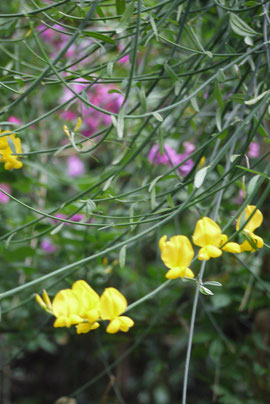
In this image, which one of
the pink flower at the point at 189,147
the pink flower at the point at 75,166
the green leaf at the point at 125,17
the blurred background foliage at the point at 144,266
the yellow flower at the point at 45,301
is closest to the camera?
the yellow flower at the point at 45,301

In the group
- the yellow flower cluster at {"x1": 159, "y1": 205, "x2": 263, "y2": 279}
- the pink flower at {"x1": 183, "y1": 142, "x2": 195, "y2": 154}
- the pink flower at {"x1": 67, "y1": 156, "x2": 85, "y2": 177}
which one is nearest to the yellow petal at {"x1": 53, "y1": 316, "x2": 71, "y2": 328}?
the yellow flower cluster at {"x1": 159, "y1": 205, "x2": 263, "y2": 279}

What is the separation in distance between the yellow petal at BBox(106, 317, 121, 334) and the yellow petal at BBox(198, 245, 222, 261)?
0.31 ft

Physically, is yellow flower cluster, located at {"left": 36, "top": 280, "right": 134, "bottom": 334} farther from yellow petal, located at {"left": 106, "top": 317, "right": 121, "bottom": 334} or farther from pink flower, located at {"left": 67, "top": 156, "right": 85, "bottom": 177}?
pink flower, located at {"left": 67, "top": 156, "right": 85, "bottom": 177}

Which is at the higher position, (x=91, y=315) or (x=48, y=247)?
(x=91, y=315)

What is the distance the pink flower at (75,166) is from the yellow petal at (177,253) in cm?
144

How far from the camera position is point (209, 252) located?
472mm

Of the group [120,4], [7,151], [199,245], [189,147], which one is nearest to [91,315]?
[199,245]

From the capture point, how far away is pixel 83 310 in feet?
1.52

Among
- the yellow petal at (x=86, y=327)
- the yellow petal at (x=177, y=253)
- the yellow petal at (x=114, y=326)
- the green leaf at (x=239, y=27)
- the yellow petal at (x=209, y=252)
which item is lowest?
the yellow petal at (x=86, y=327)

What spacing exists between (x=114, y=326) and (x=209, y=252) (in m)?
0.11

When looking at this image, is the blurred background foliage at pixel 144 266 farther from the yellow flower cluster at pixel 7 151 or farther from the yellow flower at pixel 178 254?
the yellow flower at pixel 178 254

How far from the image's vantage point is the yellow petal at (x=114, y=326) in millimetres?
445

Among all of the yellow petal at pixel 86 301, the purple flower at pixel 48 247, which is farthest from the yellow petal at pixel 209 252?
the purple flower at pixel 48 247

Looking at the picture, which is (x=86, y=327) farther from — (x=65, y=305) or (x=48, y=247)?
(x=48, y=247)
